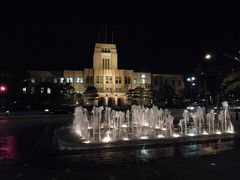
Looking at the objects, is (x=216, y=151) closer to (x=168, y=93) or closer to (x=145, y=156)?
(x=145, y=156)

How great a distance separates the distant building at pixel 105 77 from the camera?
8325cm

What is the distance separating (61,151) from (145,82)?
7798 centimetres

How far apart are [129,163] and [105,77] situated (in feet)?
249

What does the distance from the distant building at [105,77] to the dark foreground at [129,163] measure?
70079mm

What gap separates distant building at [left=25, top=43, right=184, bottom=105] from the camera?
8325cm

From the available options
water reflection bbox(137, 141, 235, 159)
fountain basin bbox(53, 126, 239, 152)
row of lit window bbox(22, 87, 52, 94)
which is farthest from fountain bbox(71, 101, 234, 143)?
row of lit window bbox(22, 87, 52, 94)

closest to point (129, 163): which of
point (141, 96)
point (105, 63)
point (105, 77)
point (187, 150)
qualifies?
point (187, 150)

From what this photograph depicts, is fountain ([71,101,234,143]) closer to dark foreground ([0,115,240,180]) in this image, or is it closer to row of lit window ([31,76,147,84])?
dark foreground ([0,115,240,180])

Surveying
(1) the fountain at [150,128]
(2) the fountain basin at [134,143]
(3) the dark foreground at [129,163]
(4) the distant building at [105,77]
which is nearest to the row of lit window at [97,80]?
(4) the distant building at [105,77]

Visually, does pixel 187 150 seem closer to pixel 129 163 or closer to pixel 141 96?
pixel 129 163

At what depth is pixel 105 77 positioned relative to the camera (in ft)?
281

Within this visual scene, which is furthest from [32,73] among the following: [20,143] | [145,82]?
[20,143]

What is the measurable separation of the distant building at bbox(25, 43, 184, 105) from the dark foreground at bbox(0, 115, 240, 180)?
7008 cm

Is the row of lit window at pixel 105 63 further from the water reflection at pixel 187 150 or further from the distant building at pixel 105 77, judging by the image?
the water reflection at pixel 187 150
